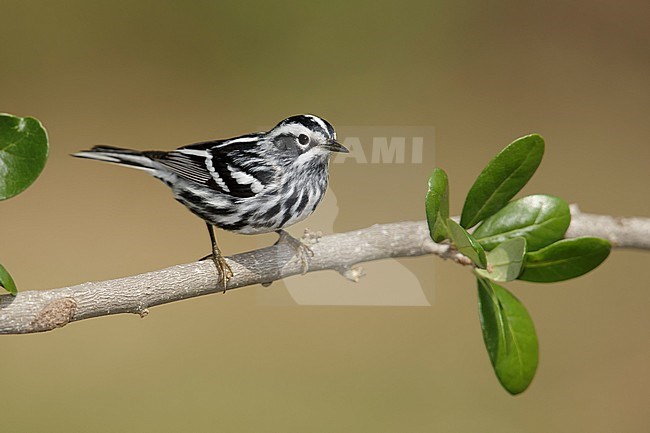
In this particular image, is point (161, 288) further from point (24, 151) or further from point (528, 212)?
point (528, 212)

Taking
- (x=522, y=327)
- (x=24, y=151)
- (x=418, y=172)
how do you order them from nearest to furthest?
1. (x=24, y=151)
2. (x=522, y=327)
3. (x=418, y=172)

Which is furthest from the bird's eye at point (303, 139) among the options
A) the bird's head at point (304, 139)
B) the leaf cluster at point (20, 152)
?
the leaf cluster at point (20, 152)

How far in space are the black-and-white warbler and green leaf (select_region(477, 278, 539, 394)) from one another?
0.55ft

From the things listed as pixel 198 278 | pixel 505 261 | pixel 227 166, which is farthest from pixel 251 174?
pixel 505 261

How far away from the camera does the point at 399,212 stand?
73 centimetres

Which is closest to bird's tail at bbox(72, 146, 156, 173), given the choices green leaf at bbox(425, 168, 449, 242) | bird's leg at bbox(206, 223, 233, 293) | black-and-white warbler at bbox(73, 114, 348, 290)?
black-and-white warbler at bbox(73, 114, 348, 290)

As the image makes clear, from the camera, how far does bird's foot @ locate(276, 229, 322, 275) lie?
0.60 m

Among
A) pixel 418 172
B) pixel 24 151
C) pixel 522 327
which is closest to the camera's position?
pixel 24 151

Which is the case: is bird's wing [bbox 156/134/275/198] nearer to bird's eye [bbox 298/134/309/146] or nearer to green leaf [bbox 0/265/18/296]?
bird's eye [bbox 298/134/309/146]

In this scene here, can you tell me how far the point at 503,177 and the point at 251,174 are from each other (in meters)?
0.23

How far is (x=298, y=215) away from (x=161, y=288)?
142 millimetres

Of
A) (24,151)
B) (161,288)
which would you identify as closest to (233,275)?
(161,288)

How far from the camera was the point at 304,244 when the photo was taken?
24.4 inches

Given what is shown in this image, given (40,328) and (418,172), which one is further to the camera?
(418,172)
